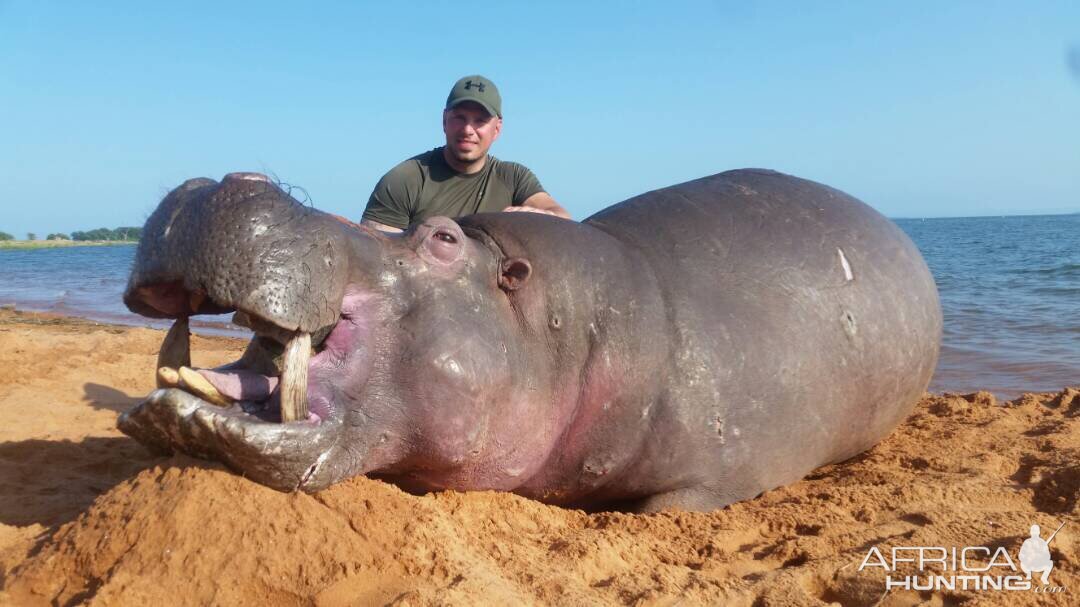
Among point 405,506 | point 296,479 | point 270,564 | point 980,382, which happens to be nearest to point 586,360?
point 405,506

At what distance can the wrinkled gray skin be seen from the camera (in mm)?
2568

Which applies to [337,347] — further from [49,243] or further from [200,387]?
[49,243]

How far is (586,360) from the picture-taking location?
3436mm

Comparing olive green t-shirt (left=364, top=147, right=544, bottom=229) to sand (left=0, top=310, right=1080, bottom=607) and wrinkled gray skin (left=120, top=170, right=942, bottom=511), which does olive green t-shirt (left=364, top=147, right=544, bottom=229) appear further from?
sand (left=0, top=310, right=1080, bottom=607)

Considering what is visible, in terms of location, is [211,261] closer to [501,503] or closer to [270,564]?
[270,564]

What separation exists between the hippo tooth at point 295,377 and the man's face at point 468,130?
3.59 meters

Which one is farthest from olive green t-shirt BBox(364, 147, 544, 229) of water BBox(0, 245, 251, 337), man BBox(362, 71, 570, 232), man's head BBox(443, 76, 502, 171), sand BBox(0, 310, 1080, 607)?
water BBox(0, 245, 251, 337)

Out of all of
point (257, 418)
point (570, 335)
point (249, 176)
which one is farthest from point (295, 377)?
point (570, 335)

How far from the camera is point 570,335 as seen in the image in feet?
11.2

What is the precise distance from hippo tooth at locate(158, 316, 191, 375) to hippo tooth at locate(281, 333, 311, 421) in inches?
19.2

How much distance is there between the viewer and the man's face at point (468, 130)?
233 inches

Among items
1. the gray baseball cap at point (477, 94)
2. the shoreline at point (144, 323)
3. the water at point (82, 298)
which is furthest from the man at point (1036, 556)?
the shoreline at point (144, 323)

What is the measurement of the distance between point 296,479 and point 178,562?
40 centimetres

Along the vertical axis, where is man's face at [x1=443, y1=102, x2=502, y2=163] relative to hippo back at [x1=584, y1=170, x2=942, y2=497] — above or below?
above
